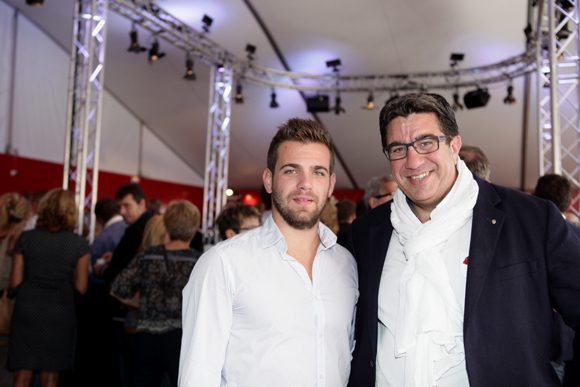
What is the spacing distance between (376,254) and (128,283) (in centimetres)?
187

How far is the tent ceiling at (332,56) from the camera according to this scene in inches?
333

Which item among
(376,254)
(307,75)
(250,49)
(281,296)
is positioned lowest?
(281,296)

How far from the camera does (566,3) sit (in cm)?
556

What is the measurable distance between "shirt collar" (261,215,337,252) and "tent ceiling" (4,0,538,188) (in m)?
7.27

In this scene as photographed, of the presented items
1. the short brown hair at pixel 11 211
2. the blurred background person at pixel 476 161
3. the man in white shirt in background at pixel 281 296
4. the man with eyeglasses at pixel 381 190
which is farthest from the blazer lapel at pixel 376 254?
the short brown hair at pixel 11 211

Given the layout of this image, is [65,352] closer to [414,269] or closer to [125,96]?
[414,269]

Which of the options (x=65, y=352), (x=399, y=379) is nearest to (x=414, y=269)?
(x=399, y=379)

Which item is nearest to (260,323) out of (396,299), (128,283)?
(396,299)

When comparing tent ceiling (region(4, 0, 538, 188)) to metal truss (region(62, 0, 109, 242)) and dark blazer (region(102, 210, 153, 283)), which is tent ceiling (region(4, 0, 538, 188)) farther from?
dark blazer (region(102, 210, 153, 283))

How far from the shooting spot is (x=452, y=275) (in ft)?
5.23

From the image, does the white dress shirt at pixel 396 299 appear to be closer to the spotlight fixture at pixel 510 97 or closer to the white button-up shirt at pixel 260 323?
the white button-up shirt at pixel 260 323

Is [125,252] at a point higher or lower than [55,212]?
lower

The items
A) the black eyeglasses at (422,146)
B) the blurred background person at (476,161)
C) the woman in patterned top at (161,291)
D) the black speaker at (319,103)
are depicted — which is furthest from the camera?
the black speaker at (319,103)

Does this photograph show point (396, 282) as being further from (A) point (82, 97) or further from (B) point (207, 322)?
(A) point (82, 97)
